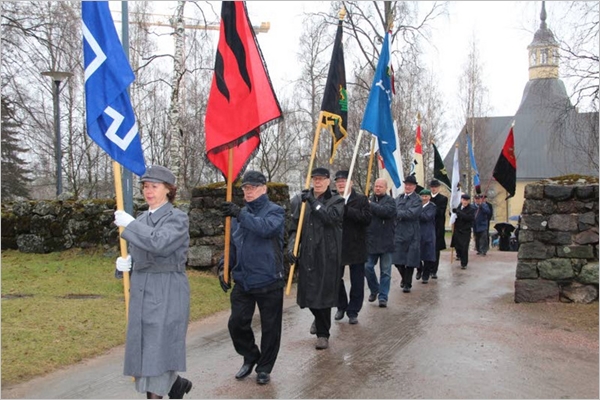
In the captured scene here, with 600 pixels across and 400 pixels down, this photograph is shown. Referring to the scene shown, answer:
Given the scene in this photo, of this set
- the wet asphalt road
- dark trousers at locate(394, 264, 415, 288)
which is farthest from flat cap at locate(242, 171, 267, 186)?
dark trousers at locate(394, 264, 415, 288)

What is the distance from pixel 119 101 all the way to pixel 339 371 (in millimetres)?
3332

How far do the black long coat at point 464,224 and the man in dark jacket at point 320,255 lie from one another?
8570 millimetres

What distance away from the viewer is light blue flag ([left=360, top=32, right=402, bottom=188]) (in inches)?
364

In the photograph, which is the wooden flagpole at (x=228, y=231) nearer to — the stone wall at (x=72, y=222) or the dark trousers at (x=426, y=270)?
the stone wall at (x=72, y=222)

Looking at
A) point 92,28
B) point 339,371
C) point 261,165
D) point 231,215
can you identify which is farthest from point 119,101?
point 261,165

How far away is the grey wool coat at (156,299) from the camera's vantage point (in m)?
4.24

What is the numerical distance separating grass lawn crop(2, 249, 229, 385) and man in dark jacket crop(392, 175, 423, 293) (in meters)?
3.24

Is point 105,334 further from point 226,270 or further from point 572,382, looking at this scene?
point 572,382

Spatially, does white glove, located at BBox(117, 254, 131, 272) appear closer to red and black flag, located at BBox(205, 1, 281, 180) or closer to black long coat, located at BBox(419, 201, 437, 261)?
red and black flag, located at BBox(205, 1, 281, 180)

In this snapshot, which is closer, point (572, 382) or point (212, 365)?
point (572, 382)

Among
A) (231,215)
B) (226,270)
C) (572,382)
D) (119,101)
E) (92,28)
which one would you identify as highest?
(92,28)

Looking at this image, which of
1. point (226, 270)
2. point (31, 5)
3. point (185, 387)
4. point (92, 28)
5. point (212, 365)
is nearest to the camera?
point (185, 387)

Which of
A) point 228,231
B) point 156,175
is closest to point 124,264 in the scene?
point 156,175

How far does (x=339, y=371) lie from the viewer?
6.07 metres
